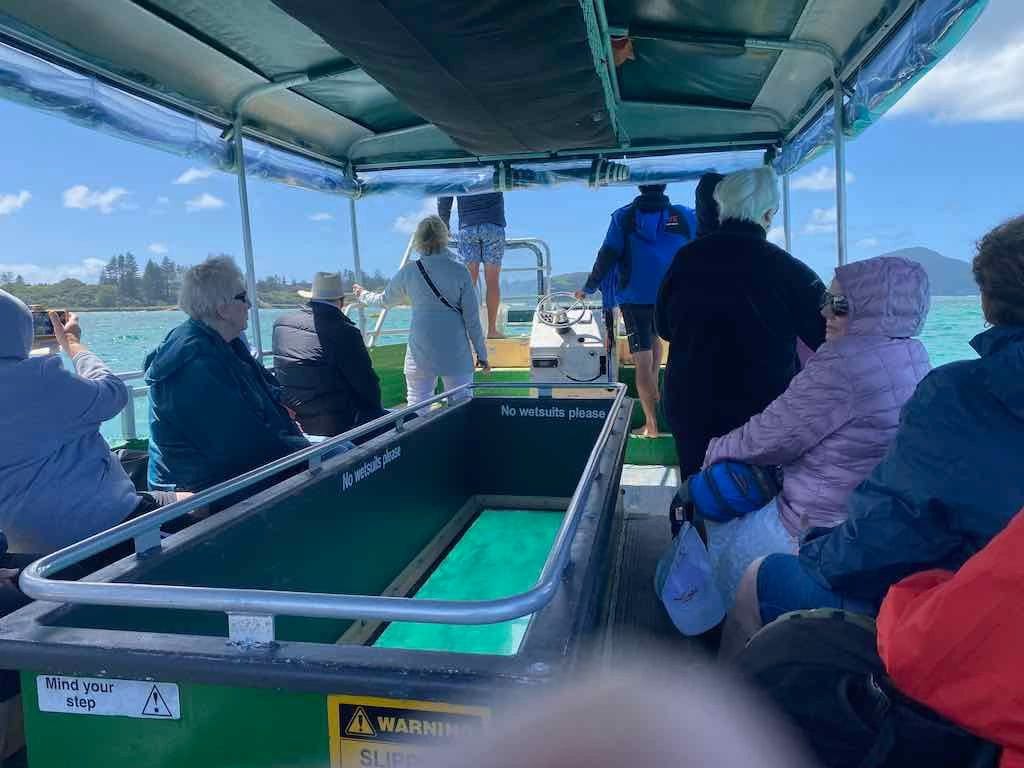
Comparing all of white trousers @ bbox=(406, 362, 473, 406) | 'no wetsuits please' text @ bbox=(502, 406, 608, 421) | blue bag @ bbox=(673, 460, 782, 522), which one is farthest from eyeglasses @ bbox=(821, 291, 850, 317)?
white trousers @ bbox=(406, 362, 473, 406)

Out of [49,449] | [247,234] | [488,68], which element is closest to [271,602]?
[49,449]

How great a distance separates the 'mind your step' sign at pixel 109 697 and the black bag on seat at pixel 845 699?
0.93m

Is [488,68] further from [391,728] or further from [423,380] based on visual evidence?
[391,728]

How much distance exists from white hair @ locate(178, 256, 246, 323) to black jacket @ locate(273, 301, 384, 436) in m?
0.96

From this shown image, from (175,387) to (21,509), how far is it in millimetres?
624

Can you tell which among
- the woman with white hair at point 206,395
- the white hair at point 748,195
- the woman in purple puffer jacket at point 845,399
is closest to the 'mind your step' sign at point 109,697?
the woman with white hair at point 206,395

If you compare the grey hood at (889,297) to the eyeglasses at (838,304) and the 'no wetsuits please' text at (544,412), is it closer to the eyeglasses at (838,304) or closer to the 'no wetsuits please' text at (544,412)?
the eyeglasses at (838,304)

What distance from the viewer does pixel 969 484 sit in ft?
3.89

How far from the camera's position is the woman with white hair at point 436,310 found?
14.5 ft

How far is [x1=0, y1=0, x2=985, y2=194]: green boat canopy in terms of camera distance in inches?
102

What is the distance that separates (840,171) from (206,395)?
3619 mm

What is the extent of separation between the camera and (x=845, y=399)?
1.88 m

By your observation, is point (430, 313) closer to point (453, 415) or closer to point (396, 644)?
point (453, 415)

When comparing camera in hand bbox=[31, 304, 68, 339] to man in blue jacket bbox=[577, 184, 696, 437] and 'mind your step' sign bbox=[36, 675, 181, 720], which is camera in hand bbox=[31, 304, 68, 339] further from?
man in blue jacket bbox=[577, 184, 696, 437]
